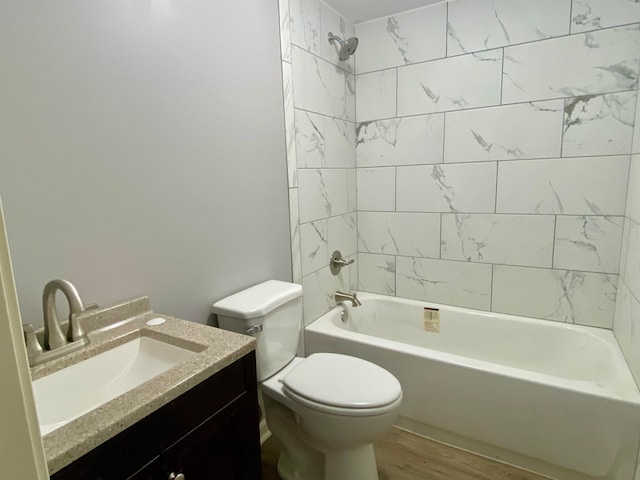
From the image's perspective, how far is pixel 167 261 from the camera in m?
1.34

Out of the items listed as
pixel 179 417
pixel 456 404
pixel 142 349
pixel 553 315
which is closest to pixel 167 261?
pixel 142 349

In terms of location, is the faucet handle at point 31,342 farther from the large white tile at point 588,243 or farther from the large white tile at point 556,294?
the large white tile at point 588,243

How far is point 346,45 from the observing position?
212cm

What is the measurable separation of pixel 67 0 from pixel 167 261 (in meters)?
→ 0.82

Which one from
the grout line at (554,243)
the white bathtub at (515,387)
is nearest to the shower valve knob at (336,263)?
the white bathtub at (515,387)

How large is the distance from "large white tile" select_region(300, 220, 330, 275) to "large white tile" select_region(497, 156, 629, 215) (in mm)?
1028

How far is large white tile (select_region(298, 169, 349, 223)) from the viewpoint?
2.00m

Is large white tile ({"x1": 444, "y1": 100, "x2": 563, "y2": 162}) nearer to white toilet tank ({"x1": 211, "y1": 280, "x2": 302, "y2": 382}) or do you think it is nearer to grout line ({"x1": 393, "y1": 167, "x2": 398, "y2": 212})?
grout line ({"x1": 393, "y1": 167, "x2": 398, "y2": 212})

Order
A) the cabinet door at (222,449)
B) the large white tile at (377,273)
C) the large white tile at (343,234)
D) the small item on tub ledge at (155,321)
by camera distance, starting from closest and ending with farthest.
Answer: the cabinet door at (222,449), the small item on tub ledge at (155,321), the large white tile at (343,234), the large white tile at (377,273)

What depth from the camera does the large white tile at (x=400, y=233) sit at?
231 centimetres

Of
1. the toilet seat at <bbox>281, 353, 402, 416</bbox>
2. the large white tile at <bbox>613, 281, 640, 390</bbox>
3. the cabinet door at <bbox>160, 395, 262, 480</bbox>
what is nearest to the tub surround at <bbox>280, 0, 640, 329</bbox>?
Result: the large white tile at <bbox>613, 281, 640, 390</bbox>

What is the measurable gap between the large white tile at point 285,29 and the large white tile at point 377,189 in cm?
93

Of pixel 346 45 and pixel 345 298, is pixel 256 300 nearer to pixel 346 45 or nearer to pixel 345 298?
pixel 345 298

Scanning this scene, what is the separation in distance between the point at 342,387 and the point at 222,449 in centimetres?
52
